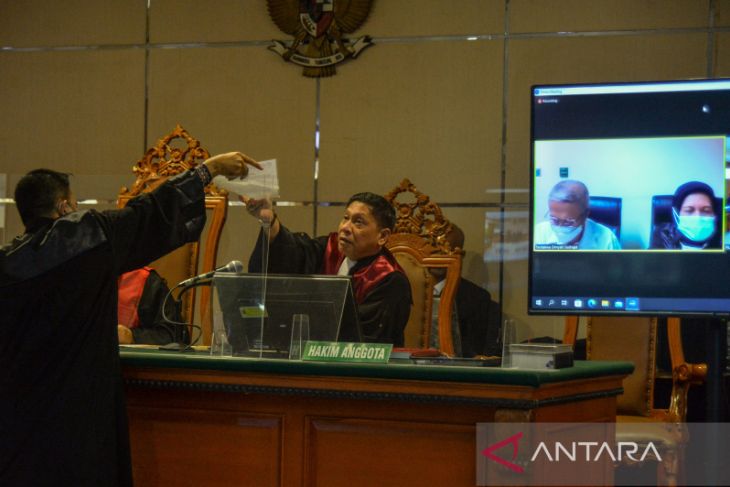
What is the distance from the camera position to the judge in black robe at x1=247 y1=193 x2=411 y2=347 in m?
3.79

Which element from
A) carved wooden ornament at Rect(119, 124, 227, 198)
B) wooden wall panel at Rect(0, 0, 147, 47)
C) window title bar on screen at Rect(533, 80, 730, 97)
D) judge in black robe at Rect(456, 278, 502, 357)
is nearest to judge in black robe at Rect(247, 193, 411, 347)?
carved wooden ornament at Rect(119, 124, 227, 198)

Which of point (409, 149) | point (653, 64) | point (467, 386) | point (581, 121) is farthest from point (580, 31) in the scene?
point (467, 386)

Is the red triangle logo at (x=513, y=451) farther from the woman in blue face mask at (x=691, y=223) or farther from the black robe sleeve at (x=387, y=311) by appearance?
the black robe sleeve at (x=387, y=311)

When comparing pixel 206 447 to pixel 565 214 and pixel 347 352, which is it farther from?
pixel 565 214

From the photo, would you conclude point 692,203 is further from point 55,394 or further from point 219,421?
point 55,394

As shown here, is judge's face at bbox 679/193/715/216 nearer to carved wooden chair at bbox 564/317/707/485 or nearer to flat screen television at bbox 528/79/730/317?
flat screen television at bbox 528/79/730/317

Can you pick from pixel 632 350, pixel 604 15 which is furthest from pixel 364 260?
pixel 604 15

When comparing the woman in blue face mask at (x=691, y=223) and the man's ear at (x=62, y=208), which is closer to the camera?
the woman in blue face mask at (x=691, y=223)

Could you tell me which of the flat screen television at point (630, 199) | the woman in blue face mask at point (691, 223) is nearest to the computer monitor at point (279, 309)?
the flat screen television at point (630, 199)

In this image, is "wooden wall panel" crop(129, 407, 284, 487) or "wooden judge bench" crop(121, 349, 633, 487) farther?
"wooden wall panel" crop(129, 407, 284, 487)

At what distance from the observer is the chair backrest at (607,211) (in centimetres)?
239

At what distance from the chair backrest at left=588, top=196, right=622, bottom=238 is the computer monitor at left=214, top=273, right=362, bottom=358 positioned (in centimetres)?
66

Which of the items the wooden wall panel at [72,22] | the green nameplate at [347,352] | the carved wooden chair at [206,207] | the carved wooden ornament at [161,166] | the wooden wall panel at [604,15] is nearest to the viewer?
the green nameplate at [347,352]

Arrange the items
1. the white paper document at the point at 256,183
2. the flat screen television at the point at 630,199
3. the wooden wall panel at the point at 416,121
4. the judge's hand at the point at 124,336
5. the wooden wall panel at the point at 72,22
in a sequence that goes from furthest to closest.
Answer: the wooden wall panel at the point at 72,22 < the wooden wall panel at the point at 416,121 < the judge's hand at the point at 124,336 < the white paper document at the point at 256,183 < the flat screen television at the point at 630,199
